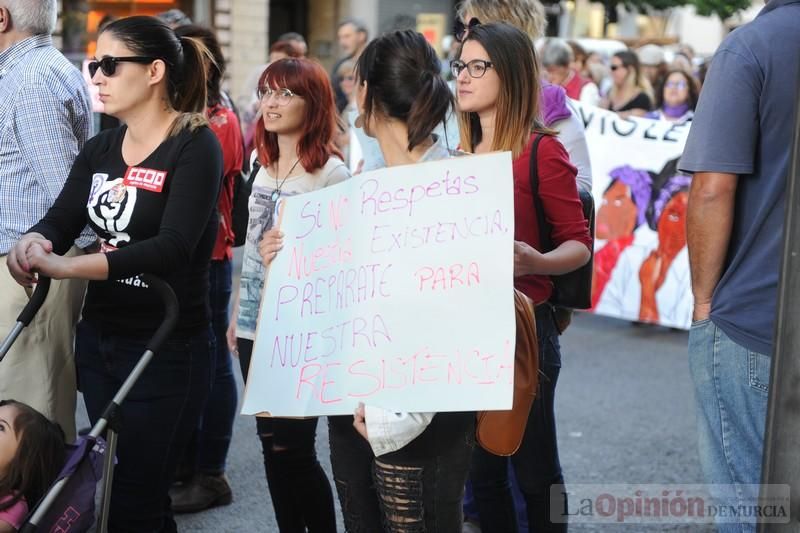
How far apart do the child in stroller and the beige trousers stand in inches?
27.7

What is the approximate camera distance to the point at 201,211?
3242 mm

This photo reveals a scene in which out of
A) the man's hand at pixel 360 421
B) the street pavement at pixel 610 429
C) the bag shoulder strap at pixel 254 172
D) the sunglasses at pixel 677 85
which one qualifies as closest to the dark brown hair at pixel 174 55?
the bag shoulder strap at pixel 254 172

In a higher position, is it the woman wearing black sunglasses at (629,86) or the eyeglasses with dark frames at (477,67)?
the eyeglasses with dark frames at (477,67)

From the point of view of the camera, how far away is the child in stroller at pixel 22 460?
2.92 m

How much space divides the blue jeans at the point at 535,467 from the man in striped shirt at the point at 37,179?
1.50 m

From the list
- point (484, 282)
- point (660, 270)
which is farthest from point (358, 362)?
point (660, 270)

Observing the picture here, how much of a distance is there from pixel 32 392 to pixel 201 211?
1.03m

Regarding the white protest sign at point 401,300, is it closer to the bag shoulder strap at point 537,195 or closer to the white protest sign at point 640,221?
the bag shoulder strap at point 537,195

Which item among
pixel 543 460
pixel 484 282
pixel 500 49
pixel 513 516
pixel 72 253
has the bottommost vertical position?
pixel 513 516

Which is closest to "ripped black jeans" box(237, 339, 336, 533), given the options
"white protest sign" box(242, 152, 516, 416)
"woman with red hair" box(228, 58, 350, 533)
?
"woman with red hair" box(228, 58, 350, 533)

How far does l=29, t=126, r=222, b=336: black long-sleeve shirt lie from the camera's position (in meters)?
3.18

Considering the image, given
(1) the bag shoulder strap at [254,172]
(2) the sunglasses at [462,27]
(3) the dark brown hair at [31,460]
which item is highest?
(2) the sunglasses at [462,27]

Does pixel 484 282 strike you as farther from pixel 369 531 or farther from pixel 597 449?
pixel 597 449

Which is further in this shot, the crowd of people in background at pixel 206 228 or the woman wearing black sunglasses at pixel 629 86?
the woman wearing black sunglasses at pixel 629 86
